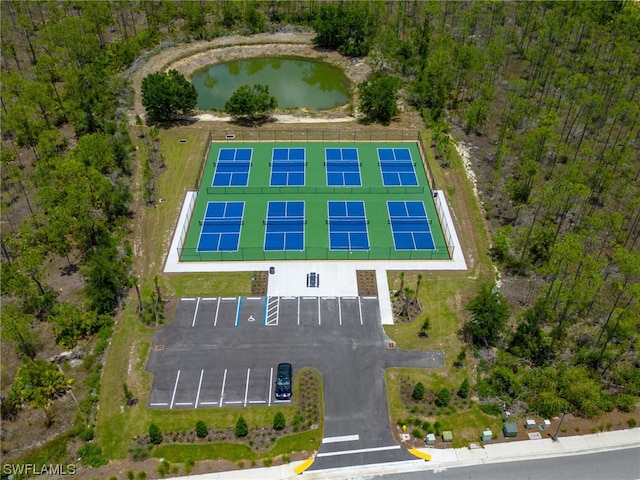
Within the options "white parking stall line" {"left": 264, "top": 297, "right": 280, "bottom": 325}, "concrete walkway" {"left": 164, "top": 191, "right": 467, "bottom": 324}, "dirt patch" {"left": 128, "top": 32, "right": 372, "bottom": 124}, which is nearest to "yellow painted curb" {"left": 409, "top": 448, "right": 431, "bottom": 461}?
"concrete walkway" {"left": 164, "top": 191, "right": 467, "bottom": 324}

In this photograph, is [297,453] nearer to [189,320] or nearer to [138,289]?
[189,320]

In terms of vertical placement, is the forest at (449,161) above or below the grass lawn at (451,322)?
above

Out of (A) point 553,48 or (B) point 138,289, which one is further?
(A) point 553,48

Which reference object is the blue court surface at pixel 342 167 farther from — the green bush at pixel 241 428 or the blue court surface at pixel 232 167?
the green bush at pixel 241 428

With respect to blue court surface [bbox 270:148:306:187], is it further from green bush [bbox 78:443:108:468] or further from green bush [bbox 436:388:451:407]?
green bush [bbox 78:443:108:468]

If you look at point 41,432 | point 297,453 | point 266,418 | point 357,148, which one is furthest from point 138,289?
point 357,148

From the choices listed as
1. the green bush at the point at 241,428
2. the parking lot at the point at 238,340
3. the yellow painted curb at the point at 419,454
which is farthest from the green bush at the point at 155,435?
the yellow painted curb at the point at 419,454
